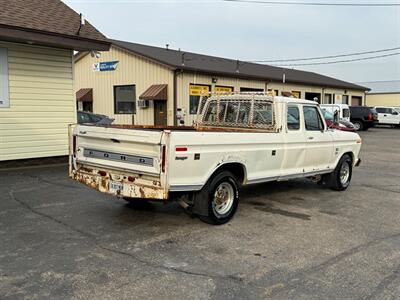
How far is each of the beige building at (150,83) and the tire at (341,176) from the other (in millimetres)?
13093

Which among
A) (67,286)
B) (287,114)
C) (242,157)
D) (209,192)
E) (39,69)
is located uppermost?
(39,69)

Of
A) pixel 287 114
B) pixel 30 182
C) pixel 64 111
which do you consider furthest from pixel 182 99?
pixel 287 114

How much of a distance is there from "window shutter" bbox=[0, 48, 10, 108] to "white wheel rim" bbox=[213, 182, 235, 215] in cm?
743

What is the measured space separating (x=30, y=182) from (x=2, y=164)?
7.77 ft

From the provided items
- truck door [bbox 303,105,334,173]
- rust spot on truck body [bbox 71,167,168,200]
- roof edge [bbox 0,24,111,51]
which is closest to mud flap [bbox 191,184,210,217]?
rust spot on truck body [bbox 71,167,168,200]

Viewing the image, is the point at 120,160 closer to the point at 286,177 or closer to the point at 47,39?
the point at 286,177

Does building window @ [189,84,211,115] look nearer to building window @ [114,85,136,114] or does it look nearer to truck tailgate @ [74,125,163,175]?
building window @ [114,85,136,114]

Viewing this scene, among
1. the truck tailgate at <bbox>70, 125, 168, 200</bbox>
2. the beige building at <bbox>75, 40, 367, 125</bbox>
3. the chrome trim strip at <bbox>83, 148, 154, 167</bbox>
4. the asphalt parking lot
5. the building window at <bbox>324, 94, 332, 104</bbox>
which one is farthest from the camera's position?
the building window at <bbox>324, 94, 332, 104</bbox>

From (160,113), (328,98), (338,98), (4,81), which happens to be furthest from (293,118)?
(338,98)

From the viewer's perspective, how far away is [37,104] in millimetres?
12055

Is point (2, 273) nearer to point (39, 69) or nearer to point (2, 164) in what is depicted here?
point (2, 164)

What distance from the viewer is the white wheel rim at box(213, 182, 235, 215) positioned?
650cm

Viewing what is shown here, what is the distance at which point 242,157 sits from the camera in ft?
21.7

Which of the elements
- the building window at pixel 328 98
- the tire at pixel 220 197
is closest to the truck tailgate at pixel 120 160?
the tire at pixel 220 197
